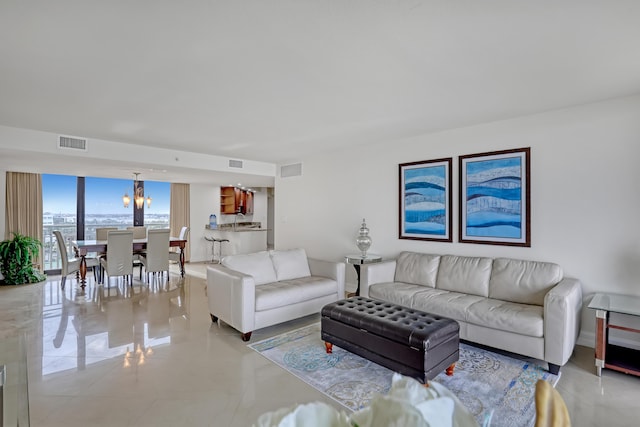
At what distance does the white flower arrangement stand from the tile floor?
1.92 meters

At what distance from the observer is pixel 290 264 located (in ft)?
14.4

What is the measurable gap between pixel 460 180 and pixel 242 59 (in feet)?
9.78

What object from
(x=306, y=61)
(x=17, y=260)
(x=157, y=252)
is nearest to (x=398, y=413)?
(x=306, y=61)

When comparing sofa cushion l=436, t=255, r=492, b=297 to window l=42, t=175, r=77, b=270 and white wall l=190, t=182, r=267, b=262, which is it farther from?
window l=42, t=175, r=77, b=270

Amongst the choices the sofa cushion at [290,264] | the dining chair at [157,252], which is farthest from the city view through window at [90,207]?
the sofa cushion at [290,264]

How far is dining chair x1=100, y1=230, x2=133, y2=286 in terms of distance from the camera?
5.64 m

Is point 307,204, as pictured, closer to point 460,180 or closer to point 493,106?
point 460,180

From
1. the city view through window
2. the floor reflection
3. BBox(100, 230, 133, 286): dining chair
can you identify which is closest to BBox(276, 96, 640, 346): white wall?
the floor reflection

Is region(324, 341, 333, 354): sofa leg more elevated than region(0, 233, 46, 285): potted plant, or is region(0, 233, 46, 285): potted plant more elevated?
region(0, 233, 46, 285): potted plant

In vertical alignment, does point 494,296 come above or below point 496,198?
below

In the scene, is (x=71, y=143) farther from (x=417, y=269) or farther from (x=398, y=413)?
(x=398, y=413)

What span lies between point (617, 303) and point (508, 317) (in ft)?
2.83

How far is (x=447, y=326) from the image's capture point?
8.59 ft

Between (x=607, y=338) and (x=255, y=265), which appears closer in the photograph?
(x=607, y=338)
